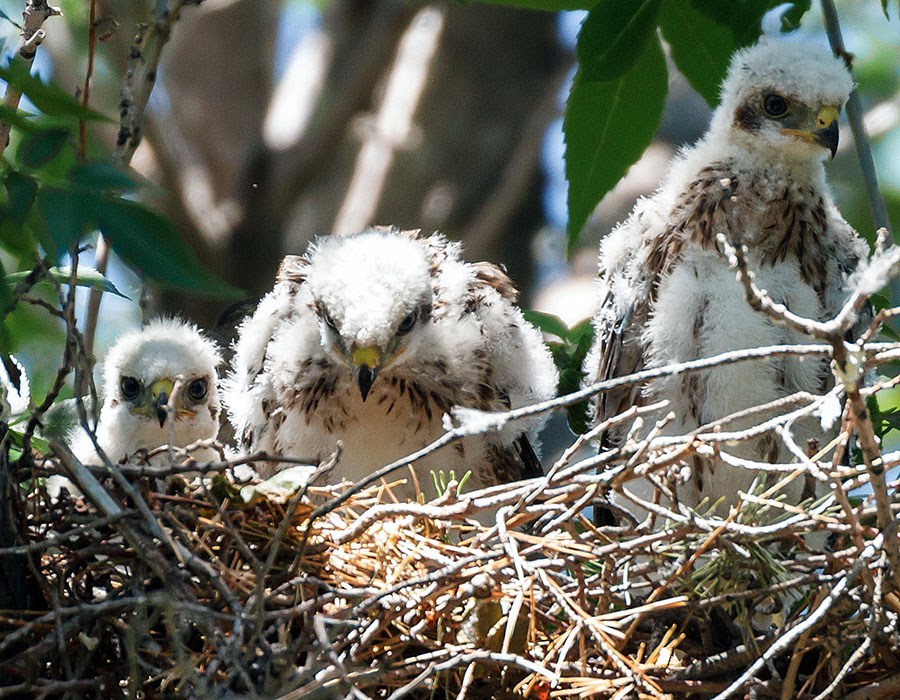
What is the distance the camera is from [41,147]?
2.08 m

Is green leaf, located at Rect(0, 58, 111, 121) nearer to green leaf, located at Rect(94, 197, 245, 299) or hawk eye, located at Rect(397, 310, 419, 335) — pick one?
green leaf, located at Rect(94, 197, 245, 299)

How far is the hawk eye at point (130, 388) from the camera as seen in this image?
4246 mm

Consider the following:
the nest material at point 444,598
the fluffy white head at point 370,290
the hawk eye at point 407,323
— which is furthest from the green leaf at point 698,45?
the nest material at point 444,598

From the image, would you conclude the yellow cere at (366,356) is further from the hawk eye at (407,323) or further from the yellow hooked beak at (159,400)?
the yellow hooked beak at (159,400)

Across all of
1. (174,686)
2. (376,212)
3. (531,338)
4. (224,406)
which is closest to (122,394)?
(224,406)

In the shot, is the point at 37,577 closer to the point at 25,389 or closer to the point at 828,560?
the point at 25,389

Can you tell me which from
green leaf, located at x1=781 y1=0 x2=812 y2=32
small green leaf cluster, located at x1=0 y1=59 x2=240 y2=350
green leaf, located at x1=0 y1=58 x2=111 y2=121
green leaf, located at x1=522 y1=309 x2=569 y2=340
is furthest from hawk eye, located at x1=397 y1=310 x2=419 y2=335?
green leaf, located at x1=0 y1=58 x2=111 y2=121

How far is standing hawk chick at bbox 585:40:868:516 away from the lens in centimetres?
357

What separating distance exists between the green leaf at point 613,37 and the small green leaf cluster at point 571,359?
1.19 m

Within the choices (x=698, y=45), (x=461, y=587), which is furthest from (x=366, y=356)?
(x=698, y=45)

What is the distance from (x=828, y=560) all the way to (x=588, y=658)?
0.59m

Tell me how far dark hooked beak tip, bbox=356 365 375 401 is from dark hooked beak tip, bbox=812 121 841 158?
1510mm

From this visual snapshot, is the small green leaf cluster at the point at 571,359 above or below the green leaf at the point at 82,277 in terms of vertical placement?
below

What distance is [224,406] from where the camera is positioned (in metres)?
4.77
